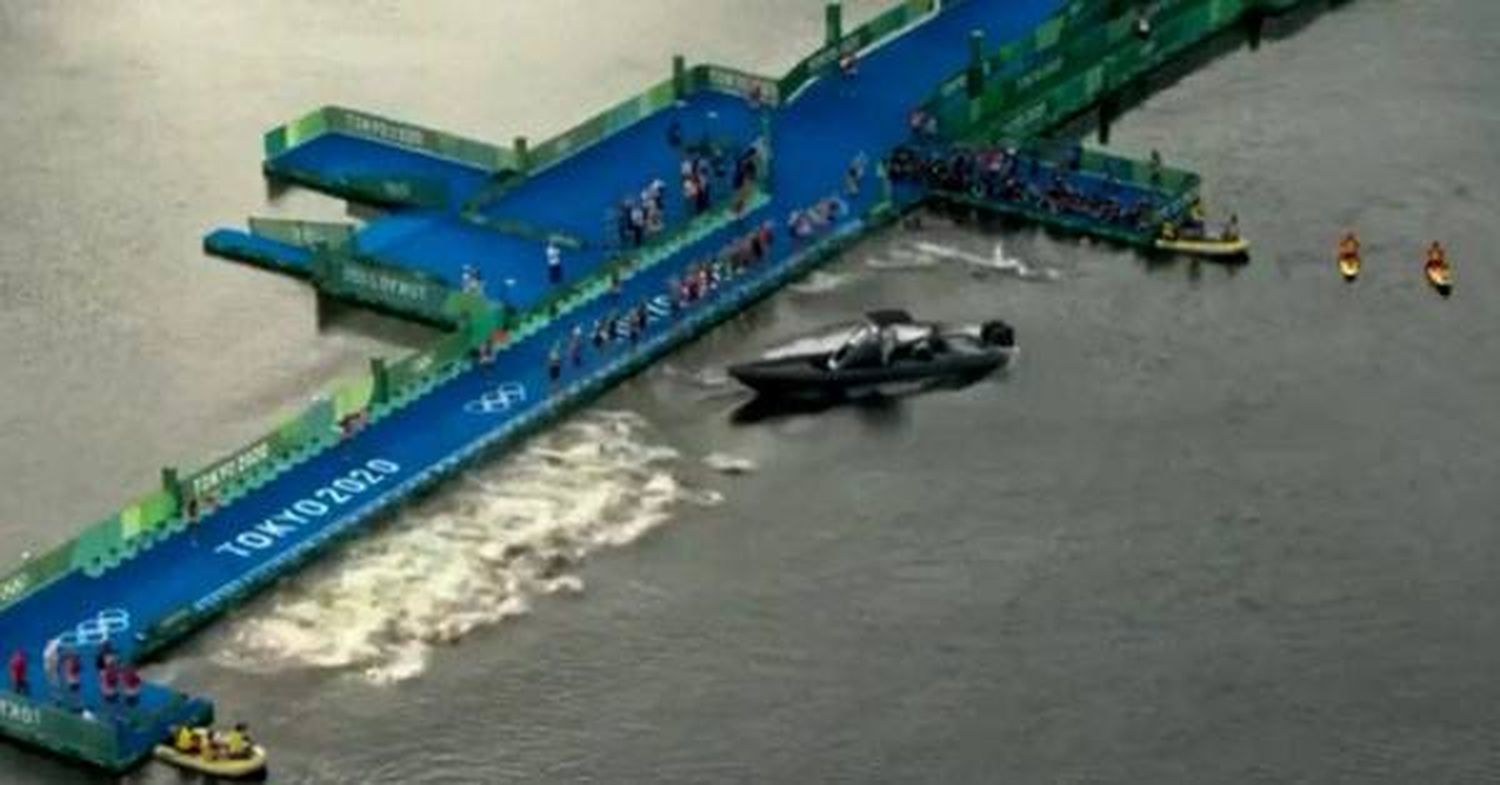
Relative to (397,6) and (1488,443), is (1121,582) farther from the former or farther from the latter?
(397,6)

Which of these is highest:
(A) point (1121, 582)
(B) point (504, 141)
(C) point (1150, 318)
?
(B) point (504, 141)

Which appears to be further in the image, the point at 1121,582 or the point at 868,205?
the point at 868,205

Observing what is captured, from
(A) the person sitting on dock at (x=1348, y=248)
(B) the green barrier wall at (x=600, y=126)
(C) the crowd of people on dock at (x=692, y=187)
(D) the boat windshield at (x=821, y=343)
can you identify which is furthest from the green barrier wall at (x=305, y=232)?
(A) the person sitting on dock at (x=1348, y=248)

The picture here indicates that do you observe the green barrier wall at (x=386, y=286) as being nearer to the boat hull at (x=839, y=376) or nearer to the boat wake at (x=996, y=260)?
the boat hull at (x=839, y=376)

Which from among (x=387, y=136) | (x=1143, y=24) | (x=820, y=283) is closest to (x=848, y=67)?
(x=1143, y=24)

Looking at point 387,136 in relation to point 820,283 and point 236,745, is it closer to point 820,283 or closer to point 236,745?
point 820,283

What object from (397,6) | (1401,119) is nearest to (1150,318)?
(1401,119)
